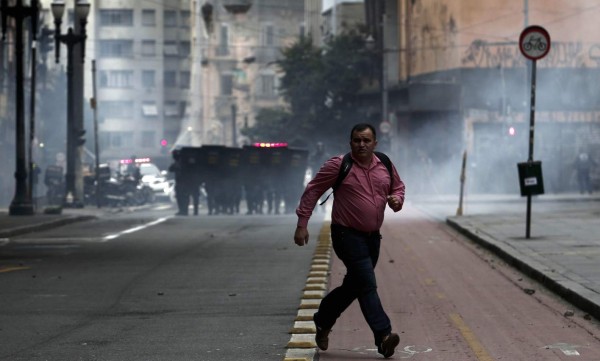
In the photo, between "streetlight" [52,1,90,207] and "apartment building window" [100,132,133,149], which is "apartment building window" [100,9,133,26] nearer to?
"apartment building window" [100,132,133,149]

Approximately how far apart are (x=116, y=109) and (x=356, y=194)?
115549 mm

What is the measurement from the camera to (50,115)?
76812mm

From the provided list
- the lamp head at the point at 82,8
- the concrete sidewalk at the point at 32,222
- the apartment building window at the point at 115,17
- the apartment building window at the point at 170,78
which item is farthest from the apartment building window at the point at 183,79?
the concrete sidewalk at the point at 32,222

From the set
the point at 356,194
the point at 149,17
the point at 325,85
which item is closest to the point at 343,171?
the point at 356,194

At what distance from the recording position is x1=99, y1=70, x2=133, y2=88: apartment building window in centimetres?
12406

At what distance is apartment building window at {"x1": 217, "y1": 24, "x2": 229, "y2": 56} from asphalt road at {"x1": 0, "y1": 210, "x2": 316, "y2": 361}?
85176 mm

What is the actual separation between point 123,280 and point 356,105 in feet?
198

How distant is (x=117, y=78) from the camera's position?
409ft

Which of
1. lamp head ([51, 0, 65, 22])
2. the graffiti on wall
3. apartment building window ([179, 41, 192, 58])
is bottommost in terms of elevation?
the graffiti on wall

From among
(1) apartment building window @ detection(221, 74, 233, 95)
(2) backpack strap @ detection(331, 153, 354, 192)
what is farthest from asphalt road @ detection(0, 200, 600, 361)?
(1) apartment building window @ detection(221, 74, 233, 95)

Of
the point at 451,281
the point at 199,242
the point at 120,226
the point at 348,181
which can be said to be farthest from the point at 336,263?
the point at 120,226

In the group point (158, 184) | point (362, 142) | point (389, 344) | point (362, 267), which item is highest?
point (362, 142)

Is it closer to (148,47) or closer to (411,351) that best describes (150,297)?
(411,351)

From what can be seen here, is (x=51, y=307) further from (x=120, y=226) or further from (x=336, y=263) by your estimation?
(x=120, y=226)
